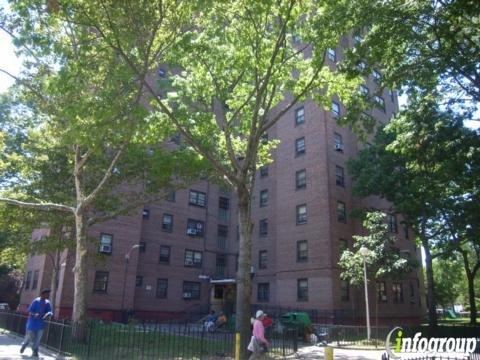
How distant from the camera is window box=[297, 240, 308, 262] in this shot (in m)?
32.1

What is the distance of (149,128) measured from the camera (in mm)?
16875

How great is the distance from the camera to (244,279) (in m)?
14.0

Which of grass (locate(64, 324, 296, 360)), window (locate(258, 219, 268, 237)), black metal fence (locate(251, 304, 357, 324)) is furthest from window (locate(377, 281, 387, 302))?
grass (locate(64, 324, 296, 360))

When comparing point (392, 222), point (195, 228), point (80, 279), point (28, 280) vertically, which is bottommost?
point (80, 279)

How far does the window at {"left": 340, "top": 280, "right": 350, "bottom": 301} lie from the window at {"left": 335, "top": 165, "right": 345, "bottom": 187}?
7.34 metres

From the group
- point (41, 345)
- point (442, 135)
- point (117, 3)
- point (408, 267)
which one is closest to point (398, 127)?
point (442, 135)

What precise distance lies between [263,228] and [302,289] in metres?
7.65

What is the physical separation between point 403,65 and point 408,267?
1449 centimetres

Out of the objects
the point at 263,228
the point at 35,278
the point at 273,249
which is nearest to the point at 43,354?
the point at 35,278

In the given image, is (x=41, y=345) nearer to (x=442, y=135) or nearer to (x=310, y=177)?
(x=442, y=135)

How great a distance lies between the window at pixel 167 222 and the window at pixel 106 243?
18.8ft

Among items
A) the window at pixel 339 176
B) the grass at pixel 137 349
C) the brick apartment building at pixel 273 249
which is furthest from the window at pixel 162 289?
the grass at pixel 137 349

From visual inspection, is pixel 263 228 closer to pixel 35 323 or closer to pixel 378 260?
pixel 378 260

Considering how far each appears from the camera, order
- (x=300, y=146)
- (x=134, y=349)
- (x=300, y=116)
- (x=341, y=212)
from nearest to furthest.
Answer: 1. (x=134, y=349)
2. (x=341, y=212)
3. (x=300, y=146)
4. (x=300, y=116)
